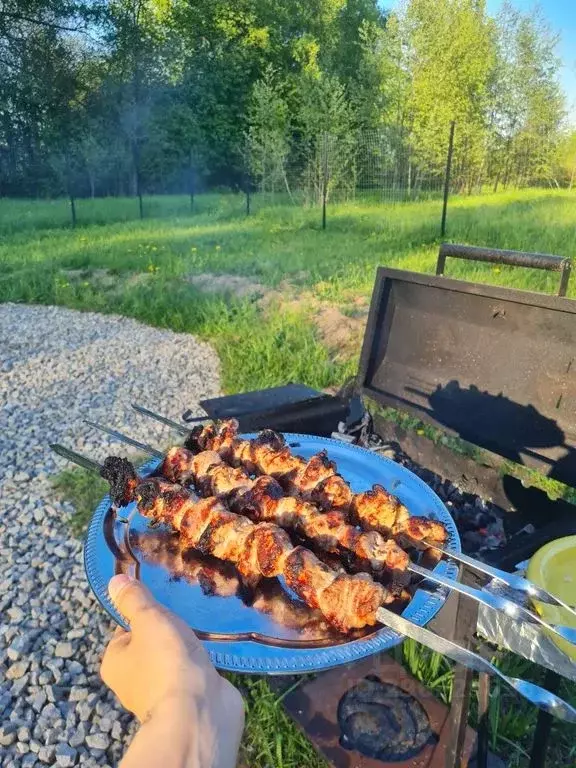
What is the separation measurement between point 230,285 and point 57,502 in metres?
6.29

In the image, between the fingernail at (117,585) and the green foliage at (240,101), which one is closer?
the fingernail at (117,585)

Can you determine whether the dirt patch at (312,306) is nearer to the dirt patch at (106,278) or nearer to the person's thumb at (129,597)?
the dirt patch at (106,278)

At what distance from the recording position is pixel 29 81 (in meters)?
18.9

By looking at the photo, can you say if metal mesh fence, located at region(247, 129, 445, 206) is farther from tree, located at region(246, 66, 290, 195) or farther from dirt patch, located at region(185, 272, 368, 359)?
dirt patch, located at region(185, 272, 368, 359)

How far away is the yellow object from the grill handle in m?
1.16

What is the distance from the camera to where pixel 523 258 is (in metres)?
2.71

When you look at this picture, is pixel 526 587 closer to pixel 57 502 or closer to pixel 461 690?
pixel 461 690

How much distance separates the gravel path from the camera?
261cm

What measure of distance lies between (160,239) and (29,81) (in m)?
9.65

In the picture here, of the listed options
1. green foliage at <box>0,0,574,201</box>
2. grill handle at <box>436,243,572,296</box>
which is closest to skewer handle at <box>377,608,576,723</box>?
grill handle at <box>436,243,572,296</box>

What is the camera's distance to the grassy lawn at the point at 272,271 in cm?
256

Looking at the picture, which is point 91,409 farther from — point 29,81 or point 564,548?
point 29,81

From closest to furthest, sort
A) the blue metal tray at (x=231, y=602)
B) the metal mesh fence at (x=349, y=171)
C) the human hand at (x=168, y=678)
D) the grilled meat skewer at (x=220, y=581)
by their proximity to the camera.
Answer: the human hand at (x=168, y=678) → the blue metal tray at (x=231, y=602) → the grilled meat skewer at (x=220, y=581) → the metal mesh fence at (x=349, y=171)

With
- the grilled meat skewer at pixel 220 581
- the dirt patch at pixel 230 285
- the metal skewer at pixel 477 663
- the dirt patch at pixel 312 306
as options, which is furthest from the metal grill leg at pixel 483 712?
the dirt patch at pixel 230 285
